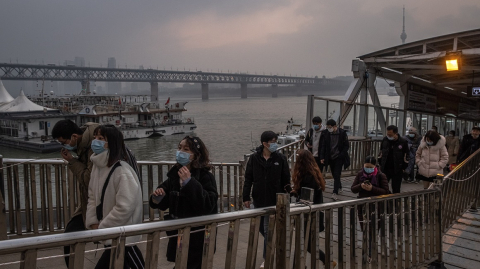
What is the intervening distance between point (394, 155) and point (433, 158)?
2.72 feet

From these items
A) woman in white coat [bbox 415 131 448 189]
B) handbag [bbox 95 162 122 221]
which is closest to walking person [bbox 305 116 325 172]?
woman in white coat [bbox 415 131 448 189]

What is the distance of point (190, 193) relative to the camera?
318cm

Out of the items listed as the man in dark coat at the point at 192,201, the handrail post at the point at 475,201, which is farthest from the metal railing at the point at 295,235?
the handrail post at the point at 475,201

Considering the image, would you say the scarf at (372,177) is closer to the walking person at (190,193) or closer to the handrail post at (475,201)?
the walking person at (190,193)

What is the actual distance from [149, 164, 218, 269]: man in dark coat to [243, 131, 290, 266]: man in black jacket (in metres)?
1.34

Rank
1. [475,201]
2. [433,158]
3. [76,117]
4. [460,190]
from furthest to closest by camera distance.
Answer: [76,117] → [475,201] → [433,158] → [460,190]

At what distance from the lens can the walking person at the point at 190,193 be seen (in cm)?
314

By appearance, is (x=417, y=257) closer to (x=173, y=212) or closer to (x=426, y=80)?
(x=173, y=212)

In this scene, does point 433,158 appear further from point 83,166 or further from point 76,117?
point 76,117

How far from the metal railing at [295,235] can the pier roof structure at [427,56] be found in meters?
6.29

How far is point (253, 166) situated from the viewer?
484 centimetres

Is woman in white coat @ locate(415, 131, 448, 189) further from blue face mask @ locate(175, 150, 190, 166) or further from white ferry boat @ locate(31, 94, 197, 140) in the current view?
white ferry boat @ locate(31, 94, 197, 140)

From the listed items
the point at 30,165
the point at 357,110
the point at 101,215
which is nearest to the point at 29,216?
the point at 30,165

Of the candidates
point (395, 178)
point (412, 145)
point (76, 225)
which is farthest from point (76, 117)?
point (76, 225)
